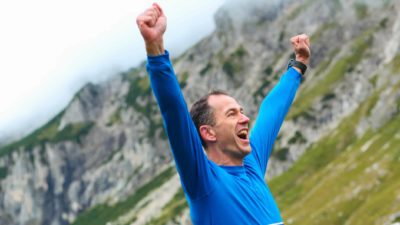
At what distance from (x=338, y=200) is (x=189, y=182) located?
127485 millimetres

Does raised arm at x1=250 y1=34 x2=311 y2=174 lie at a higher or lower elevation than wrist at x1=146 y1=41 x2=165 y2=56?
lower

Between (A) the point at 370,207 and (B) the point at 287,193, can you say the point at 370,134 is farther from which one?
(A) the point at 370,207

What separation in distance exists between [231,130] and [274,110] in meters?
2.25

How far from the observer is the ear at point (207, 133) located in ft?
27.1

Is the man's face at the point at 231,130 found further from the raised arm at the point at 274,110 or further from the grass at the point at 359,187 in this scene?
the grass at the point at 359,187

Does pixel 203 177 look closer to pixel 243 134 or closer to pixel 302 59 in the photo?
pixel 243 134

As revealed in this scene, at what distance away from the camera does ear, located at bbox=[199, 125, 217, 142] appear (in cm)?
827

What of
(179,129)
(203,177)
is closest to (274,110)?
(203,177)

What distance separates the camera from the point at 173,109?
7.00m

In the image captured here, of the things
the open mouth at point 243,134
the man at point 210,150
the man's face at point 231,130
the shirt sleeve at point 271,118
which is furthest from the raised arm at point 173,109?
the shirt sleeve at point 271,118

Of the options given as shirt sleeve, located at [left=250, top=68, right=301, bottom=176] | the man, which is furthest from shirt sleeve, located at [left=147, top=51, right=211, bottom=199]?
shirt sleeve, located at [left=250, top=68, right=301, bottom=176]

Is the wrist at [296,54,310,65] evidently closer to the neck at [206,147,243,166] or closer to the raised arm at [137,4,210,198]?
the neck at [206,147,243,166]

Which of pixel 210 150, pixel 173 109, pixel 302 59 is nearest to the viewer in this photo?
pixel 173 109

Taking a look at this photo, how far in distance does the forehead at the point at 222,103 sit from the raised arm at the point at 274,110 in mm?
1362
